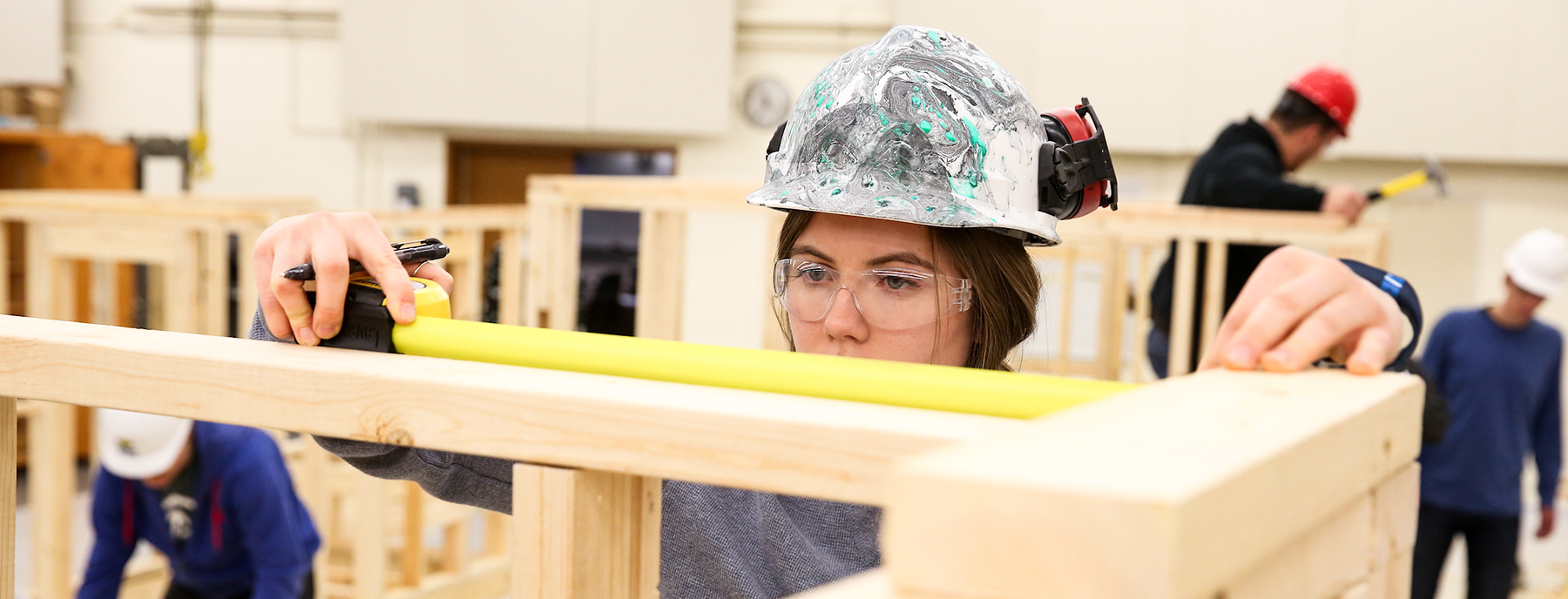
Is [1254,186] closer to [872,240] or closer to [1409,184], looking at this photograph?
[1409,184]

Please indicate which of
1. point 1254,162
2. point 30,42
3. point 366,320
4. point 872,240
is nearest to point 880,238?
point 872,240

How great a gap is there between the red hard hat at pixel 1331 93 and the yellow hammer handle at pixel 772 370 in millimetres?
4115

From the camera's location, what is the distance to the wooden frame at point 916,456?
49 centimetres

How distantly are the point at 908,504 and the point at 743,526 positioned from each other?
1.06m

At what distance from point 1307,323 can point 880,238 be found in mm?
774

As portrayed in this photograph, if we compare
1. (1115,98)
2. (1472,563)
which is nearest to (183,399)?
(1472,563)

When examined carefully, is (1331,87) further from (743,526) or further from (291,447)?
(291,447)

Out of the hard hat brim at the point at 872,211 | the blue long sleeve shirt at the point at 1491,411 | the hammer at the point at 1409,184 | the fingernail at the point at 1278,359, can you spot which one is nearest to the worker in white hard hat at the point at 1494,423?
the blue long sleeve shirt at the point at 1491,411

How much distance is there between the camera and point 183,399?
0.95m

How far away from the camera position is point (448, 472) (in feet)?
4.58

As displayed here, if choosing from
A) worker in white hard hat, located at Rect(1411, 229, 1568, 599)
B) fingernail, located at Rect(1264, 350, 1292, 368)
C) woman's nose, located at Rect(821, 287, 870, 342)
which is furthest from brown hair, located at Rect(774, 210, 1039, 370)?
worker in white hard hat, located at Rect(1411, 229, 1568, 599)

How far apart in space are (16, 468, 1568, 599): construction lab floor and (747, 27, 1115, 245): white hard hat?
4.75 meters

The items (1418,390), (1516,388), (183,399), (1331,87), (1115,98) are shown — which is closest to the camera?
(1418,390)

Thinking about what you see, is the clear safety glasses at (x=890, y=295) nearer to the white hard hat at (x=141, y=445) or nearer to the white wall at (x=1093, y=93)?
the white hard hat at (x=141, y=445)
